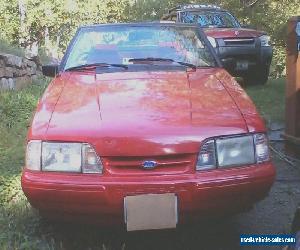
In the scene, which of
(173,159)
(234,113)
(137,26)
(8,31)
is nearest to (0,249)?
(173,159)

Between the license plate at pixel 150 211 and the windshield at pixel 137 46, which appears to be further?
the windshield at pixel 137 46

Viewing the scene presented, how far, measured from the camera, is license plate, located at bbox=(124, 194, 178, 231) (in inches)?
110

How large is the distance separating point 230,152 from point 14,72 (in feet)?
22.4

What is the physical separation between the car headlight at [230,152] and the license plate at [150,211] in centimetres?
29

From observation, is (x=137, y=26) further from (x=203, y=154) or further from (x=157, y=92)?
(x=203, y=154)

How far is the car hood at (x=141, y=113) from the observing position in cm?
289

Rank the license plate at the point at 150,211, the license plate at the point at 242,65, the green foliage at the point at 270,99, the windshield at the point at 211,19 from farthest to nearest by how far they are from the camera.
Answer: the windshield at the point at 211,19
the license plate at the point at 242,65
the green foliage at the point at 270,99
the license plate at the point at 150,211

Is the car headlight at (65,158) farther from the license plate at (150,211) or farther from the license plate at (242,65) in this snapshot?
the license plate at (242,65)

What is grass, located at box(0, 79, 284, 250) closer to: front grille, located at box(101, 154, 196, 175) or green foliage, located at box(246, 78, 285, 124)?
front grille, located at box(101, 154, 196, 175)

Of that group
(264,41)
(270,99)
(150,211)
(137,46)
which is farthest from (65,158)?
(264,41)

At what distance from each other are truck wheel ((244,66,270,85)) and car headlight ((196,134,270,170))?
22.9 ft

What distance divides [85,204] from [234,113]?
1.11 metres

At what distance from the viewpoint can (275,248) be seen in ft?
10.7

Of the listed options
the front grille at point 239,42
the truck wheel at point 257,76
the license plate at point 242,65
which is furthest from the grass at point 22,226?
the truck wheel at point 257,76
